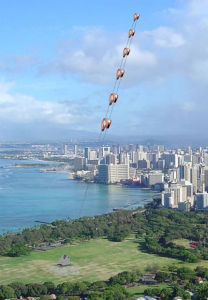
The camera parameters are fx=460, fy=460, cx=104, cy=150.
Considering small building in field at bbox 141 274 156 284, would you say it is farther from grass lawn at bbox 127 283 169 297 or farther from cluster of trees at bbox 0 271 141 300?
cluster of trees at bbox 0 271 141 300

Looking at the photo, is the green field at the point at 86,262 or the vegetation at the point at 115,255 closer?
the vegetation at the point at 115,255

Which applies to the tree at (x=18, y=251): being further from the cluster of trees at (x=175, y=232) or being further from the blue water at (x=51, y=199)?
the cluster of trees at (x=175, y=232)

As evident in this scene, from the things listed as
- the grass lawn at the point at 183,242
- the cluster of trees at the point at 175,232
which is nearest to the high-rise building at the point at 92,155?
the cluster of trees at the point at 175,232

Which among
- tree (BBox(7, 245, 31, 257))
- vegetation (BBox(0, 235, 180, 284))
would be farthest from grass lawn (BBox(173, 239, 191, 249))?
tree (BBox(7, 245, 31, 257))

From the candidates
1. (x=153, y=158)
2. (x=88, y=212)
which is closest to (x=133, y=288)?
(x=88, y=212)

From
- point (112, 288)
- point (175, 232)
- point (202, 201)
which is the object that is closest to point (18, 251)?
point (112, 288)

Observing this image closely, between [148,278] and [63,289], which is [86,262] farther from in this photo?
[63,289]
